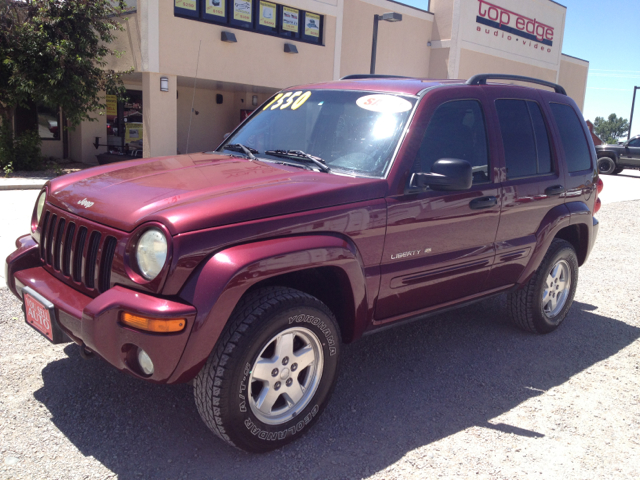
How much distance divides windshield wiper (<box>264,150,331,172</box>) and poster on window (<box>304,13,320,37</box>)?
607 inches

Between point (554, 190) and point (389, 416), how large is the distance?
2284 mm

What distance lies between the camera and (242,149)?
395 cm

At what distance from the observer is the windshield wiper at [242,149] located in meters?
3.81

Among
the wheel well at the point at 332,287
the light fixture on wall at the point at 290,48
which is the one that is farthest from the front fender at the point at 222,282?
the light fixture on wall at the point at 290,48

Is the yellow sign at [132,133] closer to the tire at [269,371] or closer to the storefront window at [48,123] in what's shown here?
the storefront window at [48,123]

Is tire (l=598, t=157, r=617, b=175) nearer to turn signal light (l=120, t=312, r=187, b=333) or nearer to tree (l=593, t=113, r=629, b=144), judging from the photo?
turn signal light (l=120, t=312, r=187, b=333)

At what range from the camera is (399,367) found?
397cm

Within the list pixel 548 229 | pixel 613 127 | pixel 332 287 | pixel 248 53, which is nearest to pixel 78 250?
pixel 332 287

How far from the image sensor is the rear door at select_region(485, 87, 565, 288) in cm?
402

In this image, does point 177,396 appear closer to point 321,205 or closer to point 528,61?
point 321,205

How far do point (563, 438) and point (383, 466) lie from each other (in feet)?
3.62

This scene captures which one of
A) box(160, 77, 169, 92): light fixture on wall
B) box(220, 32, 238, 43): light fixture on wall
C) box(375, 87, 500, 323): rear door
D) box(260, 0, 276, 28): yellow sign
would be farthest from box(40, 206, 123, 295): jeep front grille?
box(260, 0, 276, 28): yellow sign

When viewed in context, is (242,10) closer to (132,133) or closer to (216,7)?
(216,7)

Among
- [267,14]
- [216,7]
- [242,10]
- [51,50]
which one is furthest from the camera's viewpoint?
[267,14]
